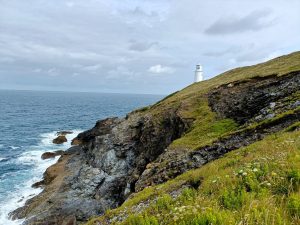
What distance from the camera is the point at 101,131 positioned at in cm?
7112

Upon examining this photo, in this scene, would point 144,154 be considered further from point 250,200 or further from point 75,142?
point 75,142

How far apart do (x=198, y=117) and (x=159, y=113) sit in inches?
433

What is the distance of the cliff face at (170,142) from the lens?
23172 millimetres

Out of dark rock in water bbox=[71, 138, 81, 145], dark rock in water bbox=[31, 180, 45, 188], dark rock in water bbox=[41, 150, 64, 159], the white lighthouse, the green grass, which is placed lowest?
dark rock in water bbox=[31, 180, 45, 188]

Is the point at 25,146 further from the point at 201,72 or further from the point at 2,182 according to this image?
the point at 201,72

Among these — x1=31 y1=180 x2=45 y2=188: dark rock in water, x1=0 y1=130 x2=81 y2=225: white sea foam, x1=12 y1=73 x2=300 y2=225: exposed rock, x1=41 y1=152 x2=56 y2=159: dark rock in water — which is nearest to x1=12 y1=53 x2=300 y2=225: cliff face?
x1=12 y1=73 x2=300 y2=225: exposed rock

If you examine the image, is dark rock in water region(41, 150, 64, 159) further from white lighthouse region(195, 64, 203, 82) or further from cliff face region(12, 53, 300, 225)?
white lighthouse region(195, 64, 203, 82)

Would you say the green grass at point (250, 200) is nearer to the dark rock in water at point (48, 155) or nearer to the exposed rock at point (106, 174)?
the exposed rock at point (106, 174)

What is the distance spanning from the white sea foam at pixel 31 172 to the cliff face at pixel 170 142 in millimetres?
1679

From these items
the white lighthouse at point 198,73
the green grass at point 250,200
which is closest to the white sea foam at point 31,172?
the green grass at point 250,200

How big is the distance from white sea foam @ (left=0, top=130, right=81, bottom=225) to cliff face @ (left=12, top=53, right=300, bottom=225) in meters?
1.68

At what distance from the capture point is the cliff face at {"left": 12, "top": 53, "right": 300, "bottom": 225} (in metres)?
Result: 23.2

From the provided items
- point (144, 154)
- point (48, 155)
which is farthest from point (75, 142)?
point (144, 154)

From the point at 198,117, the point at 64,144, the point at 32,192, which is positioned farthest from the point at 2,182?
the point at 198,117
